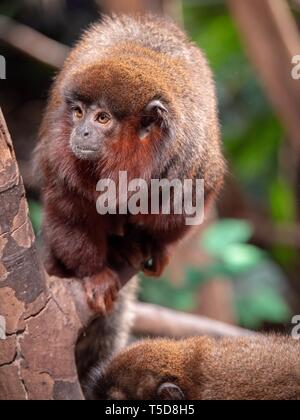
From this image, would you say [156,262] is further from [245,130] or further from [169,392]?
[245,130]

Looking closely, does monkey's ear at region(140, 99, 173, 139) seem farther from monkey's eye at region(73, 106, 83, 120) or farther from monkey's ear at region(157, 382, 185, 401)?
monkey's ear at region(157, 382, 185, 401)

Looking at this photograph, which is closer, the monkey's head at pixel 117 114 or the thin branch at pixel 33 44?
the monkey's head at pixel 117 114

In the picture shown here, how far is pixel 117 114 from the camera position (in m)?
3.07

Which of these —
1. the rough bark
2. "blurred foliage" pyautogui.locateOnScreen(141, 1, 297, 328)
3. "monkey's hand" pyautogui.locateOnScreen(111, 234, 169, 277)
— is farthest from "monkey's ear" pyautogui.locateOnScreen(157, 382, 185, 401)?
"blurred foliage" pyautogui.locateOnScreen(141, 1, 297, 328)

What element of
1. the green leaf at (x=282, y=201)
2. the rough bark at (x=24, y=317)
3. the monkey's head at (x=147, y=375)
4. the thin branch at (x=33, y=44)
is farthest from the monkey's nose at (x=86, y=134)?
the green leaf at (x=282, y=201)

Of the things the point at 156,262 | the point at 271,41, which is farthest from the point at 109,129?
the point at 271,41

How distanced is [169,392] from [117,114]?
43.5 inches

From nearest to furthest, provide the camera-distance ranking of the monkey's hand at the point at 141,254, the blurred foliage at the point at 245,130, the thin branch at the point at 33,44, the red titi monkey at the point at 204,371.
Result: the red titi monkey at the point at 204,371 → the monkey's hand at the point at 141,254 → the thin branch at the point at 33,44 → the blurred foliage at the point at 245,130

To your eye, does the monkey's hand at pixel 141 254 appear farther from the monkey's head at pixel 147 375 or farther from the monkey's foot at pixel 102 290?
the monkey's head at pixel 147 375

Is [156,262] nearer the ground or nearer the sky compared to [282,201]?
nearer the ground

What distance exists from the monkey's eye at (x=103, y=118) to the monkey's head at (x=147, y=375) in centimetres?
96

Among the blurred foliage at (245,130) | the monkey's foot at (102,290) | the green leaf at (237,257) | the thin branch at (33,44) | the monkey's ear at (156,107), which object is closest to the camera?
the monkey's ear at (156,107)

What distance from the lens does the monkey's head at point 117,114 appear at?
9.93ft
